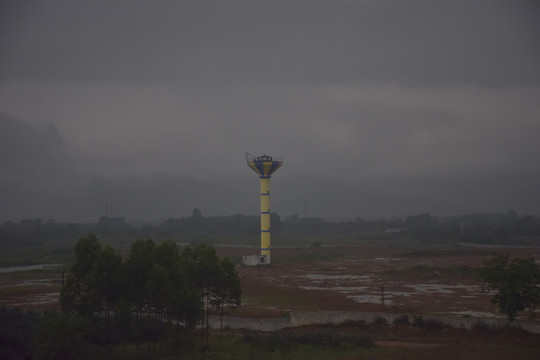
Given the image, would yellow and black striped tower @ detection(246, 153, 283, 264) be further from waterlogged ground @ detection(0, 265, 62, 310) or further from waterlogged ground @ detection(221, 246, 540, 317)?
waterlogged ground @ detection(0, 265, 62, 310)

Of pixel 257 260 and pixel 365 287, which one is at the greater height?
pixel 257 260

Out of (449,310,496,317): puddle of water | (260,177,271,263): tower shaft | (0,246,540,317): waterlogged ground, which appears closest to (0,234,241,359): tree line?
(0,246,540,317): waterlogged ground

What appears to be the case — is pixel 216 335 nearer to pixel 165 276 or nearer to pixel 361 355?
pixel 165 276

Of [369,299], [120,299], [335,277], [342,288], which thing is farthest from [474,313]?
[335,277]

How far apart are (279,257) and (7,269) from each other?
153 feet

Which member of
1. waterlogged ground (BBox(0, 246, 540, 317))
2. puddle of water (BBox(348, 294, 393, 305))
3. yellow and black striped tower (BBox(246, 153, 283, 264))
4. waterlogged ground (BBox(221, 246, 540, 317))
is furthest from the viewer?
yellow and black striped tower (BBox(246, 153, 283, 264))

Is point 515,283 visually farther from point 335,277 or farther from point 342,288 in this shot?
point 335,277

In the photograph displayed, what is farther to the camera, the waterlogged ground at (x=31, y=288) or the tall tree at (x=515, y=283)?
the waterlogged ground at (x=31, y=288)

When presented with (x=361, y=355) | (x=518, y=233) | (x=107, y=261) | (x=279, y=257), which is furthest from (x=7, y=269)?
(x=518, y=233)

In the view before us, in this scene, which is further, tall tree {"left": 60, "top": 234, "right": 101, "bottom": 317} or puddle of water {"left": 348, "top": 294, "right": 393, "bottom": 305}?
puddle of water {"left": 348, "top": 294, "right": 393, "bottom": 305}

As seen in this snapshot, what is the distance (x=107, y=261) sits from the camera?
2747 cm

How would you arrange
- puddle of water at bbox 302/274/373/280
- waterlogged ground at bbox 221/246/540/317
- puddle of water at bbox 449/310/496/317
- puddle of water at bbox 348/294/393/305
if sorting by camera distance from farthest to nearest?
puddle of water at bbox 302/274/373/280
puddle of water at bbox 348/294/393/305
waterlogged ground at bbox 221/246/540/317
puddle of water at bbox 449/310/496/317

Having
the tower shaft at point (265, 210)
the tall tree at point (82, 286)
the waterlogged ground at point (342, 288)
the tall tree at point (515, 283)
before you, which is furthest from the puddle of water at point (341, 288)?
the tall tree at point (82, 286)

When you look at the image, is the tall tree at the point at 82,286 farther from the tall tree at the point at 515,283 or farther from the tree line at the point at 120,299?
the tall tree at the point at 515,283
